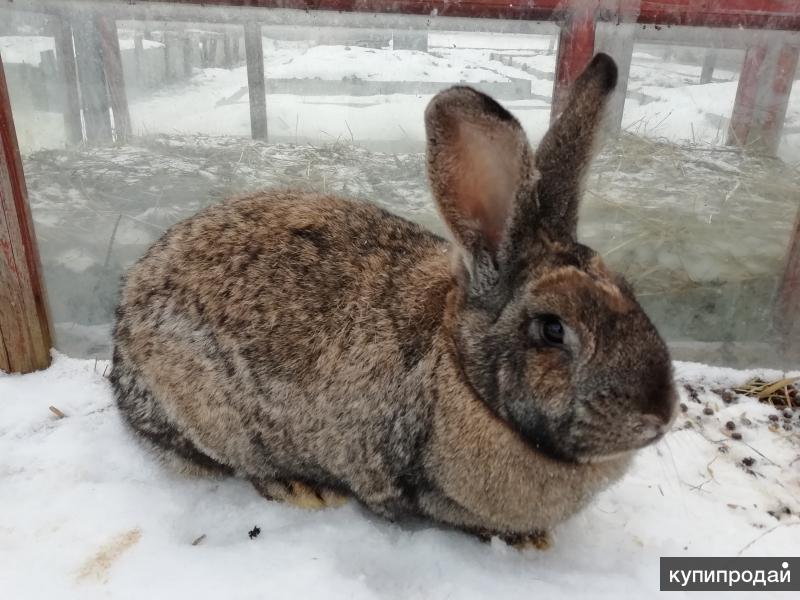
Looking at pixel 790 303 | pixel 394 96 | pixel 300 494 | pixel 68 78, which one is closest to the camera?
pixel 300 494

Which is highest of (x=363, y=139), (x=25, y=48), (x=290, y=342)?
(x=25, y=48)

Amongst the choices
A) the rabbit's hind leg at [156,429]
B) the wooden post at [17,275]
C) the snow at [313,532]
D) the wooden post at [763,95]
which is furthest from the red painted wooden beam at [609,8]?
the snow at [313,532]

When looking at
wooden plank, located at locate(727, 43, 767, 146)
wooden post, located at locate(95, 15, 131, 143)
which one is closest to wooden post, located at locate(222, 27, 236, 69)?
wooden post, located at locate(95, 15, 131, 143)

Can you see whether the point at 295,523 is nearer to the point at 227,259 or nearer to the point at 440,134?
the point at 227,259

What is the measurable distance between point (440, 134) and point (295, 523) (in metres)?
1.26

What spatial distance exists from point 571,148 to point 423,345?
2.22 ft

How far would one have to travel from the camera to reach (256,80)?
292cm

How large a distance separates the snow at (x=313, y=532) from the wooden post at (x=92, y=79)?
4.16 ft

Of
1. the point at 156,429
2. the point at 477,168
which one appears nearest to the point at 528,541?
the point at 477,168

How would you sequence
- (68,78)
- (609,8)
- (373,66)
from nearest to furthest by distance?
(609,8), (68,78), (373,66)

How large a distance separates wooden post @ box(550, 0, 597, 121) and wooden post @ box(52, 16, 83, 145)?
2.01 meters

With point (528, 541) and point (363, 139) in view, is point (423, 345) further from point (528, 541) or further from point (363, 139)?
point (363, 139)

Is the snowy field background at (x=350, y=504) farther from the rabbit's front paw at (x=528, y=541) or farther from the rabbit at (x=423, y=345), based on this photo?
the rabbit at (x=423, y=345)

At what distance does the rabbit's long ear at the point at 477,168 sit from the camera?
159 cm
